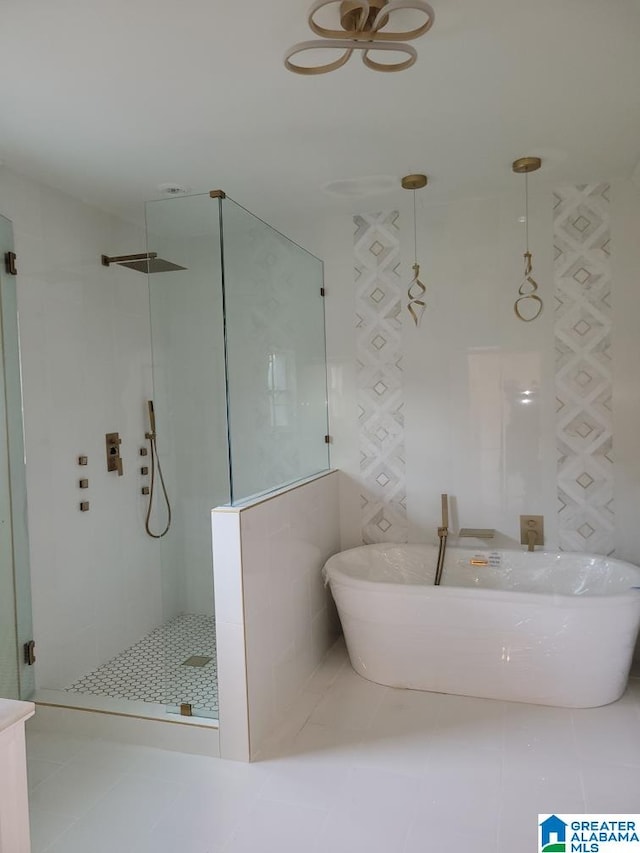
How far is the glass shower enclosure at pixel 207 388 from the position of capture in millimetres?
2686

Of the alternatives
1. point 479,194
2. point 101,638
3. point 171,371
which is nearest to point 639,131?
point 479,194

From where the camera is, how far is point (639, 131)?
2676mm

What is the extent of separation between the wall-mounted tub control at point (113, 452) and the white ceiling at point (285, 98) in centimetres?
134

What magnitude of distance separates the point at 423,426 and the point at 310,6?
243cm

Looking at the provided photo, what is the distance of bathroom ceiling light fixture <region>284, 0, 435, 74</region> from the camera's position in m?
1.67

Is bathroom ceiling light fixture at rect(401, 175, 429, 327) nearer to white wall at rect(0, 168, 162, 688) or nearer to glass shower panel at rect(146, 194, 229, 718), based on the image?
glass shower panel at rect(146, 194, 229, 718)

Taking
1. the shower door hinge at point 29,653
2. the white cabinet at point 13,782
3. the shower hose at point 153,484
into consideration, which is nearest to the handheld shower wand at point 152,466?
the shower hose at point 153,484

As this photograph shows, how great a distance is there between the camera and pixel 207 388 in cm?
277

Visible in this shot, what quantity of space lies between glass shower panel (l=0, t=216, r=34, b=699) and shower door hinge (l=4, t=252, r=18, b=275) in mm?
12

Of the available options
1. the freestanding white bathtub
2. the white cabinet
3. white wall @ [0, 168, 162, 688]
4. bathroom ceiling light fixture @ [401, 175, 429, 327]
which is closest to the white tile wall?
the freestanding white bathtub

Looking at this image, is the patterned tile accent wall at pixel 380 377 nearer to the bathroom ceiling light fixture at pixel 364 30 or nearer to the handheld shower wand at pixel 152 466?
the handheld shower wand at pixel 152 466

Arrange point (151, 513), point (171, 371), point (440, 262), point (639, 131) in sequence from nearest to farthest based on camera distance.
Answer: point (639, 131), point (171, 371), point (151, 513), point (440, 262)

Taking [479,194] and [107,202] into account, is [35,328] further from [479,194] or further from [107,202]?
[479,194]

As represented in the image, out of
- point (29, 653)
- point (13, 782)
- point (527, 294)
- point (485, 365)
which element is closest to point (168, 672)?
point (29, 653)
